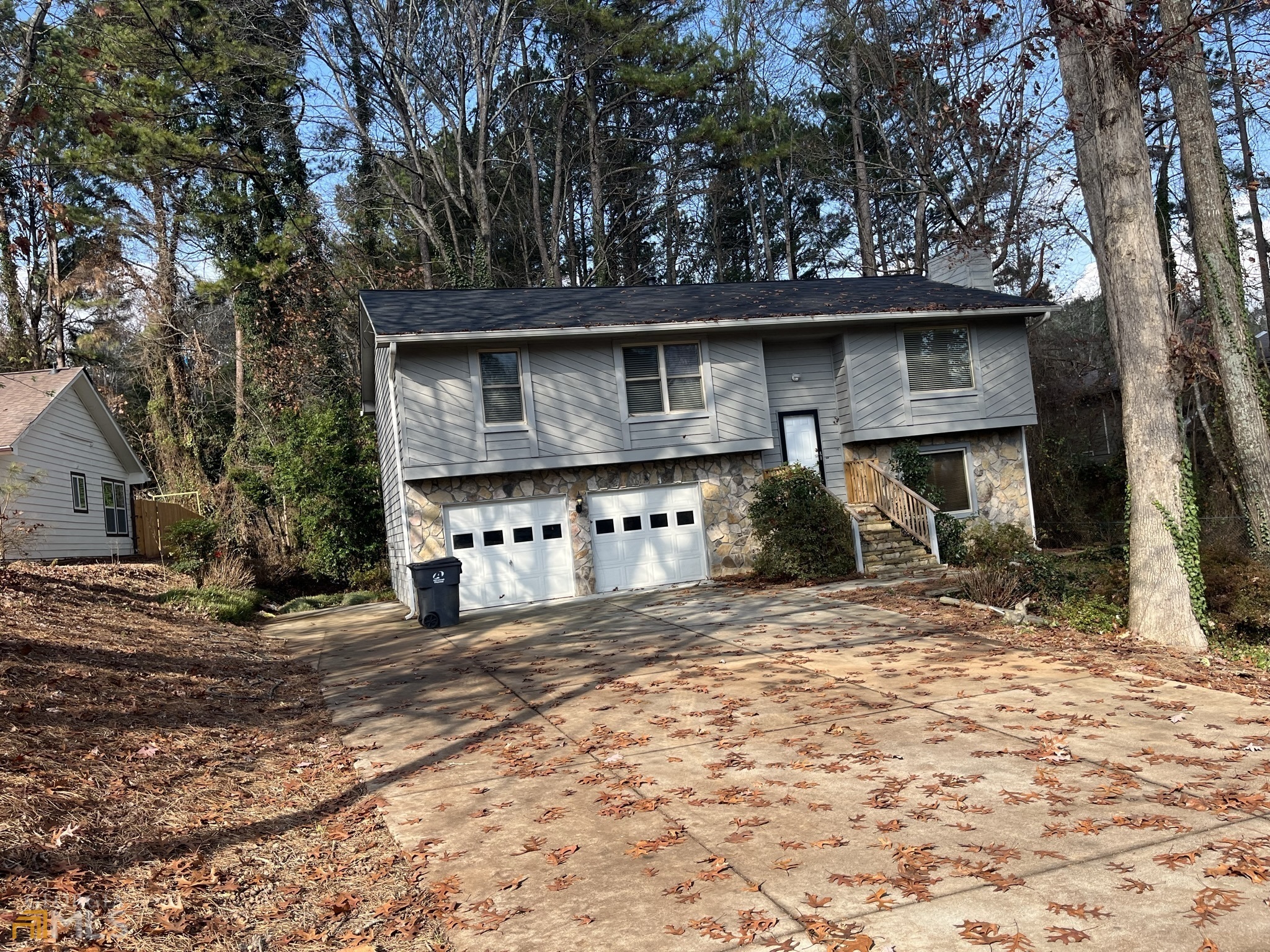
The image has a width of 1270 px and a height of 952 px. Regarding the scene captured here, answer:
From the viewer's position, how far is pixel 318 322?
28.0 m

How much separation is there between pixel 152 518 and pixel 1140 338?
26.4 meters

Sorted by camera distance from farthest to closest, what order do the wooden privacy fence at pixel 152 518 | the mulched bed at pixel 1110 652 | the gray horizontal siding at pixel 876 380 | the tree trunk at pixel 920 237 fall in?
the tree trunk at pixel 920 237, the wooden privacy fence at pixel 152 518, the gray horizontal siding at pixel 876 380, the mulched bed at pixel 1110 652

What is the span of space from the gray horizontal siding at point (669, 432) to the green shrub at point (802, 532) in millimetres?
1682

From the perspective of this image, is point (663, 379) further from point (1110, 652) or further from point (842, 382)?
point (1110, 652)

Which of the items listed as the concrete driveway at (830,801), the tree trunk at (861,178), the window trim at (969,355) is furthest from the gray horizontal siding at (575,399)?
the tree trunk at (861,178)

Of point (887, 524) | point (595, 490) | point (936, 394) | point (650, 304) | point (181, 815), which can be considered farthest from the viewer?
point (936, 394)

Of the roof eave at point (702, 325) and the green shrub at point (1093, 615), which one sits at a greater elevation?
the roof eave at point (702, 325)

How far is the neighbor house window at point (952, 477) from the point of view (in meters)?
19.3

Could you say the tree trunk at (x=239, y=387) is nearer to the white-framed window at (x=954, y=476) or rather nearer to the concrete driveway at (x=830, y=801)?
the white-framed window at (x=954, y=476)

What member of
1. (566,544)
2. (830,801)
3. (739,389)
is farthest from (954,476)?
(830,801)

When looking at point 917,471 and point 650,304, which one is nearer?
point 917,471

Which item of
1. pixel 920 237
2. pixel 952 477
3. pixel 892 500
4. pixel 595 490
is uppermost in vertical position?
pixel 920 237

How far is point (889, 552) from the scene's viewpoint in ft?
55.9

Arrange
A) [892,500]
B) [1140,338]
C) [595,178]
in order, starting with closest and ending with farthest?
1. [1140,338]
2. [892,500]
3. [595,178]
